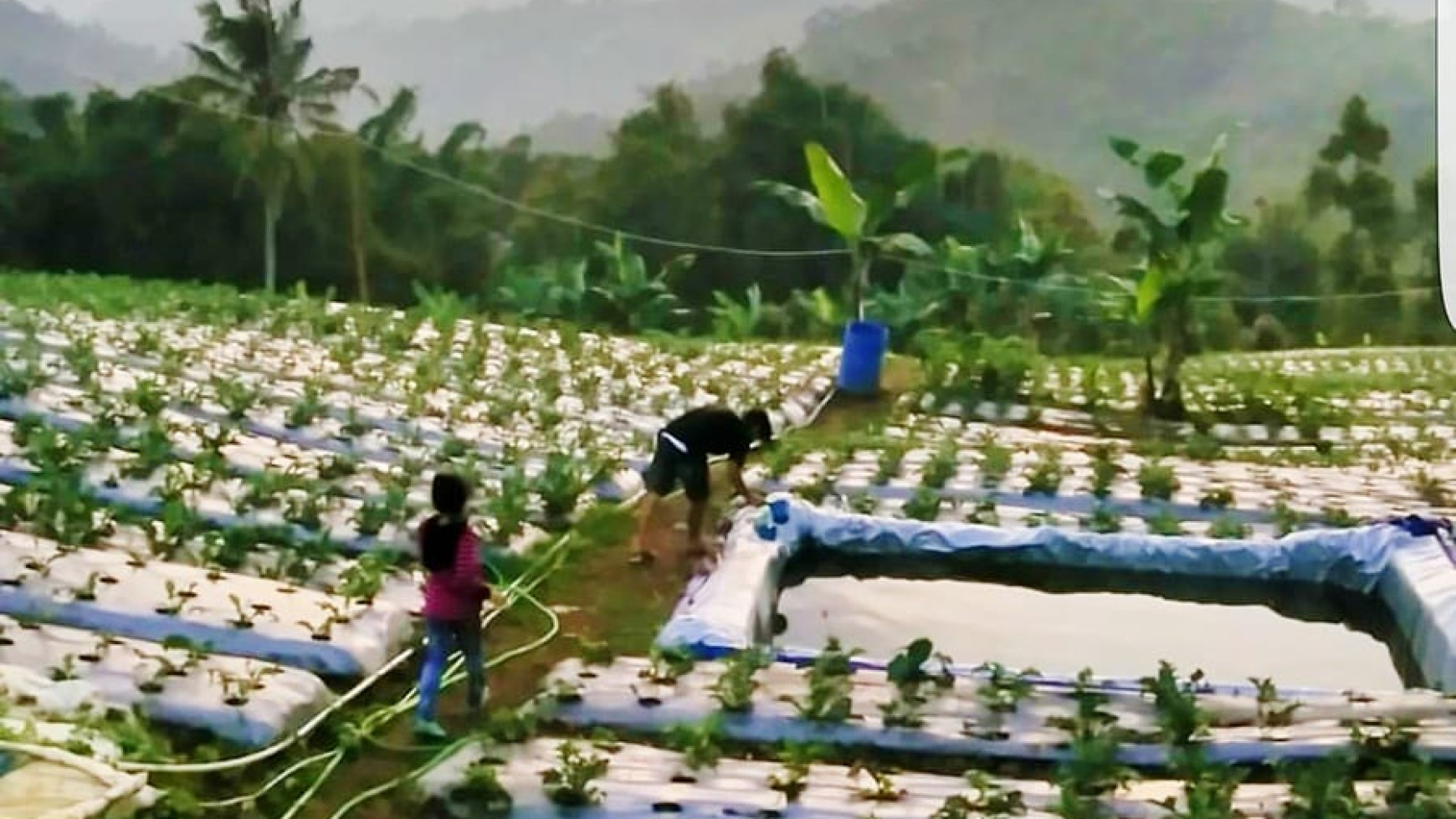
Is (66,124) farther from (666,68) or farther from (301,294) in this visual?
(666,68)

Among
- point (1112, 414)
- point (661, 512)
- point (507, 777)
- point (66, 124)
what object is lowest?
point (507, 777)

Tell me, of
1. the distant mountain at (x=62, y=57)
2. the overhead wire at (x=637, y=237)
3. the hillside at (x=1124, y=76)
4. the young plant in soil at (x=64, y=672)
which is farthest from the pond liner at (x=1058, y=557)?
the distant mountain at (x=62, y=57)

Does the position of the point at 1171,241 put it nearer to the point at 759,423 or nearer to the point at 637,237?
the point at 759,423

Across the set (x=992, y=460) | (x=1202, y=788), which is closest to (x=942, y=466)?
(x=992, y=460)

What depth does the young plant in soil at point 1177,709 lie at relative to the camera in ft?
6.93

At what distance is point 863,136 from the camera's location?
2.43 meters

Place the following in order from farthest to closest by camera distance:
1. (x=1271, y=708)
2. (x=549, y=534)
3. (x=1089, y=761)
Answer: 1. (x=549, y=534)
2. (x=1271, y=708)
3. (x=1089, y=761)

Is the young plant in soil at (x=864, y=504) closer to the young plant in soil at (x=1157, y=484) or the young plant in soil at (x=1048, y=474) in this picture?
the young plant in soil at (x=1048, y=474)

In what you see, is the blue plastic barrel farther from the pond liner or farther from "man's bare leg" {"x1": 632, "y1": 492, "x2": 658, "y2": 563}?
"man's bare leg" {"x1": 632, "y1": 492, "x2": 658, "y2": 563}

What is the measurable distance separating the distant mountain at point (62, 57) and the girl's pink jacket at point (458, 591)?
2.79ft

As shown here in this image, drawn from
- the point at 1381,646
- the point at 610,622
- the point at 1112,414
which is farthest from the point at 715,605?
the point at 1381,646

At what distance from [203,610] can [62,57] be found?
798 mm

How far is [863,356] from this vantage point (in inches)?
100

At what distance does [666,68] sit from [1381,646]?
3.85 feet
